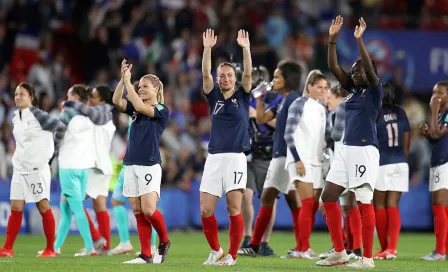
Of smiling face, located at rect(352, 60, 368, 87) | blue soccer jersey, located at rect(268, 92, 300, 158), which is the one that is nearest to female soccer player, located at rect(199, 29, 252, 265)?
smiling face, located at rect(352, 60, 368, 87)

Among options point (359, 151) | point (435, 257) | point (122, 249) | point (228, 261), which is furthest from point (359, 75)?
point (122, 249)

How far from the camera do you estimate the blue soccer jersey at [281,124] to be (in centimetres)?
1323

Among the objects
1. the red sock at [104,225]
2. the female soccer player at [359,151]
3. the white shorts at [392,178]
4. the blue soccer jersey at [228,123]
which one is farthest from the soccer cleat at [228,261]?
the red sock at [104,225]

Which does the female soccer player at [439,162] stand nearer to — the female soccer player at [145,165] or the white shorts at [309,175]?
the white shorts at [309,175]

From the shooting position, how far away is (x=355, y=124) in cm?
1111

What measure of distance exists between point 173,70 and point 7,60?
396 cm

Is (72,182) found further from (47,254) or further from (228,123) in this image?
(228,123)

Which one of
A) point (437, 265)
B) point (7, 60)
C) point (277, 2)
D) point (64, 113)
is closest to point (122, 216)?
point (64, 113)

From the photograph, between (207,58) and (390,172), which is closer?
(207,58)

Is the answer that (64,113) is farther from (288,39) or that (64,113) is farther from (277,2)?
(277,2)

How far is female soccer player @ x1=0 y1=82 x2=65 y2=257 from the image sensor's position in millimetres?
12758

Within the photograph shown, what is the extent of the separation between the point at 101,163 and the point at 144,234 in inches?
111

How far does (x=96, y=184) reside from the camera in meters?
14.2

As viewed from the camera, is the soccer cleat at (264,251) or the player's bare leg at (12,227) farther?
the soccer cleat at (264,251)
